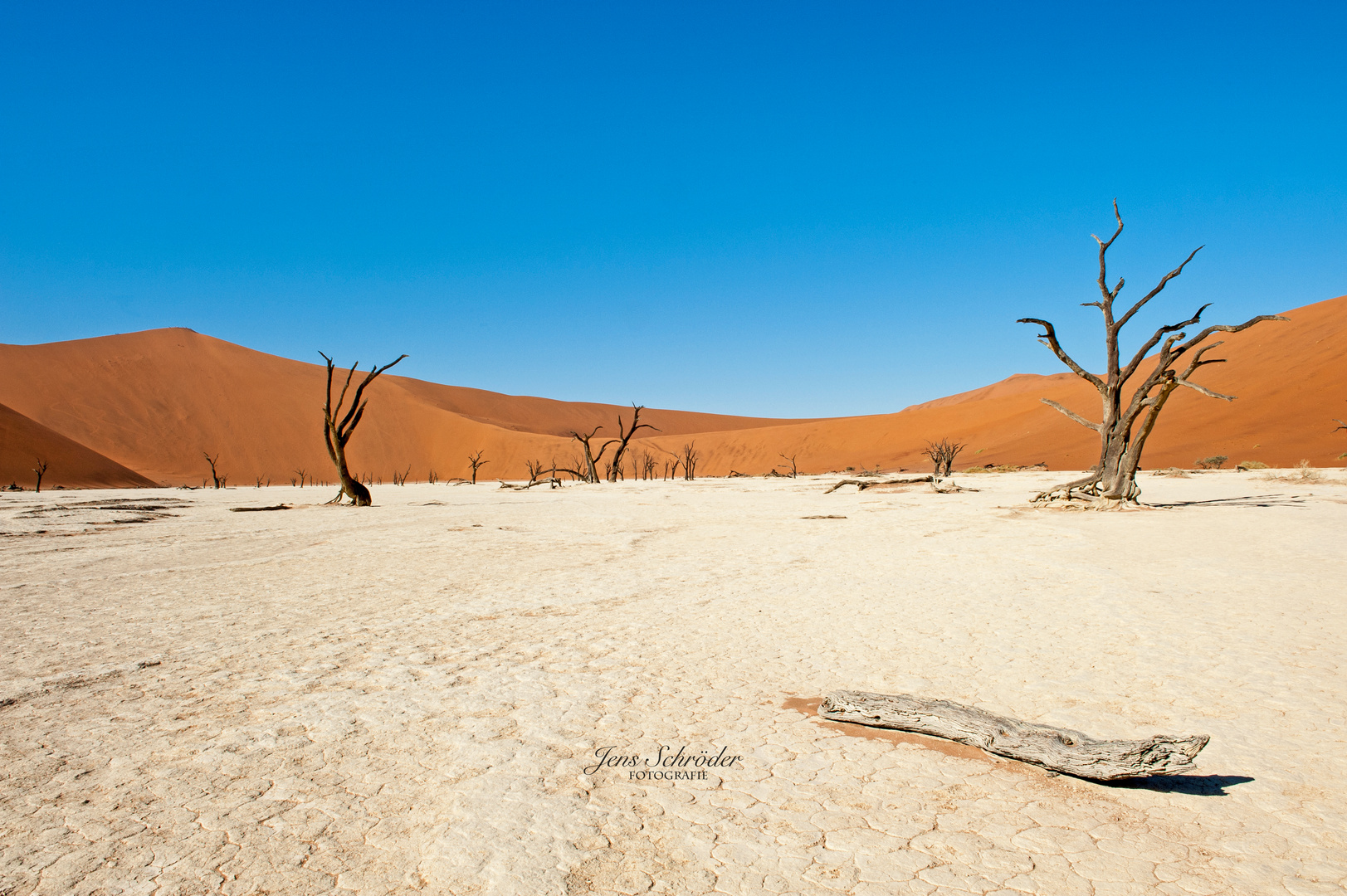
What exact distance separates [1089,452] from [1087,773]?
45.8 m

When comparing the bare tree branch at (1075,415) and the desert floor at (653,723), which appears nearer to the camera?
the desert floor at (653,723)

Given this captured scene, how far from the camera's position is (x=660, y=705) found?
3465mm

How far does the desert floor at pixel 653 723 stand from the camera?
7.04 ft

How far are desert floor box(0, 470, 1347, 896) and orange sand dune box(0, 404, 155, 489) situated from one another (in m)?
38.6

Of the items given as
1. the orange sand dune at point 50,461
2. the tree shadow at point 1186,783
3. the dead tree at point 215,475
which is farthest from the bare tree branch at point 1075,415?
the orange sand dune at point 50,461

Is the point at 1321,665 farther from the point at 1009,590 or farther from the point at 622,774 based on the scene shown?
the point at 622,774

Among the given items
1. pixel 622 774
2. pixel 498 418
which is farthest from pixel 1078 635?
pixel 498 418

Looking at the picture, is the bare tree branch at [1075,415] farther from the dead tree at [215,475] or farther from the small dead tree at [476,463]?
the dead tree at [215,475]

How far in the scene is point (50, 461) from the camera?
38406mm

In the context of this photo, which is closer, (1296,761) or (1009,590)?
(1296,761)

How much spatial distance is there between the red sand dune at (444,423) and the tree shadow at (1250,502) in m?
20.1

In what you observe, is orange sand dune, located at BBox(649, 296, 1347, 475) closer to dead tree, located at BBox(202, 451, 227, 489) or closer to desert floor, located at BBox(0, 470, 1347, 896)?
desert floor, located at BBox(0, 470, 1347, 896)
